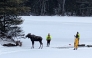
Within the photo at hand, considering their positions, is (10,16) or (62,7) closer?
(10,16)

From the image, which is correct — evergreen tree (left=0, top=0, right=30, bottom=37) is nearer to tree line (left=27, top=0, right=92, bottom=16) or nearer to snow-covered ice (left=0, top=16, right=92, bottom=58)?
snow-covered ice (left=0, top=16, right=92, bottom=58)

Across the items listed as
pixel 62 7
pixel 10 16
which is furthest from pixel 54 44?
pixel 62 7

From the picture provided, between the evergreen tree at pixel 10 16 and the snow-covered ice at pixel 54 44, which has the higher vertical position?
the evergreen tree at pixel 10 16

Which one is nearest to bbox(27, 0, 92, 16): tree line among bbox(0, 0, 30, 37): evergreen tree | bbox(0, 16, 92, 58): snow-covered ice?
bbox(0, 16, 92, 58): snow-covered ice

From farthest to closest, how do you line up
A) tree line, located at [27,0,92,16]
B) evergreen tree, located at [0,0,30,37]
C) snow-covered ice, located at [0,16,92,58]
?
tree line, located at [27,0,92,16] → evergreen tree, located at [0,0,30,37] → snow-covered ice, located at [0,16,92,58]

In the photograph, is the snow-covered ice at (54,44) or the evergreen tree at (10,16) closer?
the snow-covered ice at (54,44)

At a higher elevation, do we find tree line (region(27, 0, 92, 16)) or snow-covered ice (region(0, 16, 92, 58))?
tree line (region(27, 0, 92, 16))

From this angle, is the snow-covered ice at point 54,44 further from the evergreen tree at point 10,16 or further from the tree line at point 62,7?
the tree line at point 62,7

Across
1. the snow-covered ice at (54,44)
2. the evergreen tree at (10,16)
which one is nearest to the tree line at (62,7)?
the snow-covered ice at (54,44)

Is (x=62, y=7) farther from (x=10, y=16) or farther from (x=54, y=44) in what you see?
(x=10, y=16)

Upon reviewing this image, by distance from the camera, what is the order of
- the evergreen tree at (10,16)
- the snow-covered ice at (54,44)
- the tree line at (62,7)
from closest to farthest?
1. the snow-covered ice at (54,44)
2. the evergreen tree at (10,16)
3. the tree line at (62,7)

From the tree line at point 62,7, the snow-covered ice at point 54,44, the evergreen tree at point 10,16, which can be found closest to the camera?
the snow-covered ice at point 54,44
